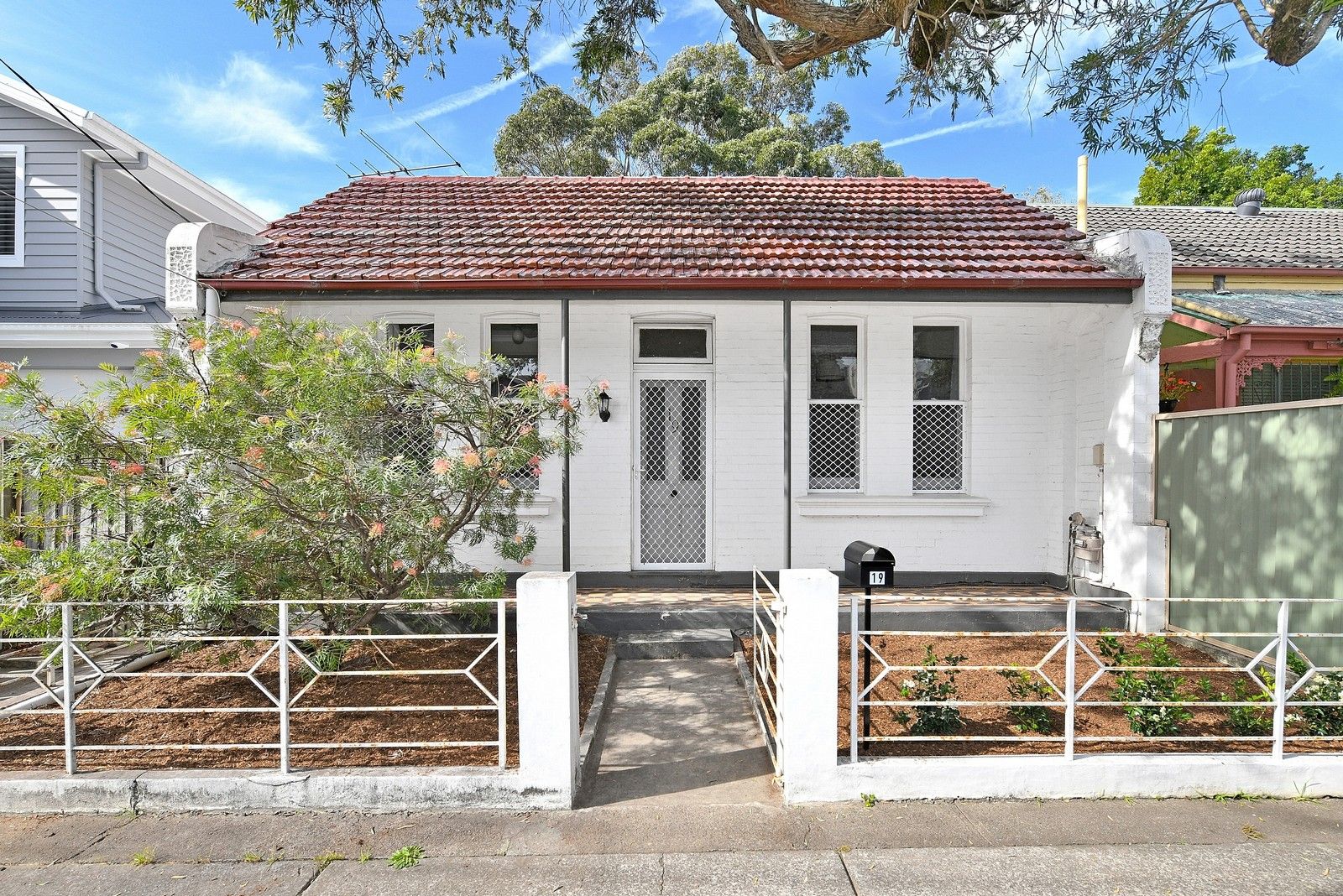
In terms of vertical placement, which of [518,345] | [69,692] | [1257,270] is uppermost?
[1257,270]

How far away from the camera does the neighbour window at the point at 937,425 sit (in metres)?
7.86

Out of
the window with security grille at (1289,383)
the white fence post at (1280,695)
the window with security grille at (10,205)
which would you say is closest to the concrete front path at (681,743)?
the white fence post at (1280,695)

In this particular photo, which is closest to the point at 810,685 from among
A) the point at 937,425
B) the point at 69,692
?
the point at 69,692

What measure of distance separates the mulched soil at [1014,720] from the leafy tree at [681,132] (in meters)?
20.7

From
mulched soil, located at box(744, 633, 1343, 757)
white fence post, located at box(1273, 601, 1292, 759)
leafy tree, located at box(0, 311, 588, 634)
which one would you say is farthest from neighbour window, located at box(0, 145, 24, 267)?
white fence post, located at box(1273, 601, 1292, 759)

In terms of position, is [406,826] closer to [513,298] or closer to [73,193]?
[513,298]

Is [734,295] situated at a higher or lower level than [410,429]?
higher

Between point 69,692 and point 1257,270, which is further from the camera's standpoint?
point 1257,270

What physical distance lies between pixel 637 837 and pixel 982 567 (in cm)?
552

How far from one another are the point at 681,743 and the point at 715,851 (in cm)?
114

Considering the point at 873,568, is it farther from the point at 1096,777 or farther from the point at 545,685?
the point at 545,685

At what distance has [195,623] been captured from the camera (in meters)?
4.19

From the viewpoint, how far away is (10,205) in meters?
9.01

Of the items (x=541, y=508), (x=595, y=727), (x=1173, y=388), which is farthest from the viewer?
(x=1173, y=388)
